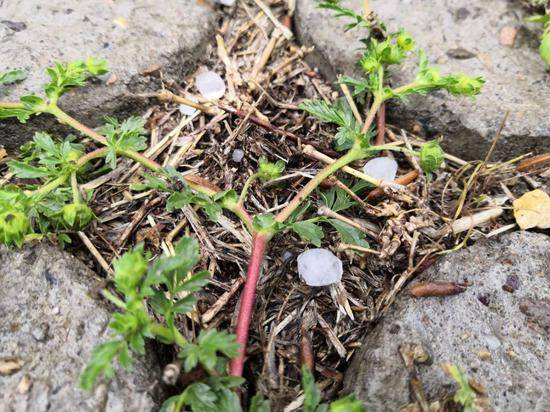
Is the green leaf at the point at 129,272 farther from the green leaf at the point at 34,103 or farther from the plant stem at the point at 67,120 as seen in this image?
the green leaf at the point at 34,103

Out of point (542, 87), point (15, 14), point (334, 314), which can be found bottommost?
point (334, 314)

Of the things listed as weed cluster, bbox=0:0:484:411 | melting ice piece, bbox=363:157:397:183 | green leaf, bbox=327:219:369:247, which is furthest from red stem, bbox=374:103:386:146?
green leaf, bbox=327:219:369:247

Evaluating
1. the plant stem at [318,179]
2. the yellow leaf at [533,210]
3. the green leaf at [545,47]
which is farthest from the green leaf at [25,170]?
the green leaf at [545,47]

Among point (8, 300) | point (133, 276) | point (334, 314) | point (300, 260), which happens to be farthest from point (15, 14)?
point (334, 314)

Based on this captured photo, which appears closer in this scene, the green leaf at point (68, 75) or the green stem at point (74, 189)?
the green stem at point (74, 189)

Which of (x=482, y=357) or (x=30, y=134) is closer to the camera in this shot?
(x=482, y=357)

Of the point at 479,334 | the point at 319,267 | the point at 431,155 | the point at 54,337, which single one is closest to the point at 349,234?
the point at 319,267

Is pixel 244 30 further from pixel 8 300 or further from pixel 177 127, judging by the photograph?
pixel 8 300
